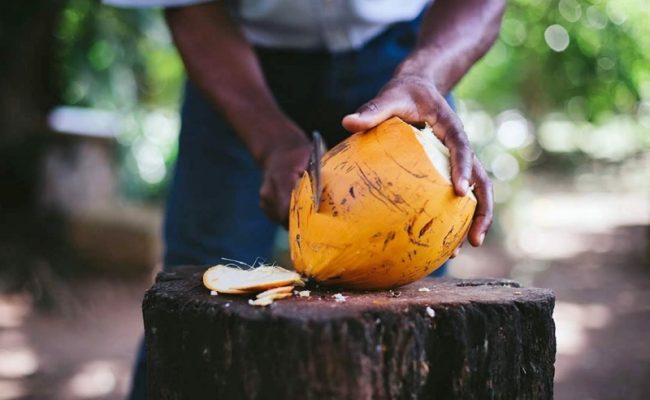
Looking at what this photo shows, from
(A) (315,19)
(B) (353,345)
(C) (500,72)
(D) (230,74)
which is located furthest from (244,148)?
(C) (500,72)

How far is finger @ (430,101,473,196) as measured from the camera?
1.34 meters

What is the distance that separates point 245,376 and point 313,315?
0.49 ft

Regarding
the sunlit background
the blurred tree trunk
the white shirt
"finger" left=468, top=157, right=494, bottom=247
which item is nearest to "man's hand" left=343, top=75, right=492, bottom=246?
"finger" left=468, top=157, right=494, bottom=247

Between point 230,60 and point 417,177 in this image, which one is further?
point 230,60

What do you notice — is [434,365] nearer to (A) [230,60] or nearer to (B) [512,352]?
(B) [512,352]

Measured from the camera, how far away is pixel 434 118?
146 centimetres

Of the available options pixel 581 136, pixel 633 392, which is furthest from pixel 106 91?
pixel 581 136

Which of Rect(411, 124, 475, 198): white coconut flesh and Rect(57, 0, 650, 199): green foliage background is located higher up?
Rect(57, 0, 650, 199): green foliage background

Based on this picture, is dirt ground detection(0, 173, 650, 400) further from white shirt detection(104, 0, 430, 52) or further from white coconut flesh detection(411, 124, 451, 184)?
white coconut flesh detection(411, 124, 451, 184)

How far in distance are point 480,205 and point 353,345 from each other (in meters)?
0.42

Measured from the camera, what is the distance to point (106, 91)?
20.2 ft

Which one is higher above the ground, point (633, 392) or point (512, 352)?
point (633, 392)

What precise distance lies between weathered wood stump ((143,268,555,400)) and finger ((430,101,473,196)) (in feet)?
0.68

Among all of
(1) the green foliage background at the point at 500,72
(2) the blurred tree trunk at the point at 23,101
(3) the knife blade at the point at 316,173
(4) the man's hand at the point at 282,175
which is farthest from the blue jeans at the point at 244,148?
(2) the blurred tree trunk at the point at 23,101
